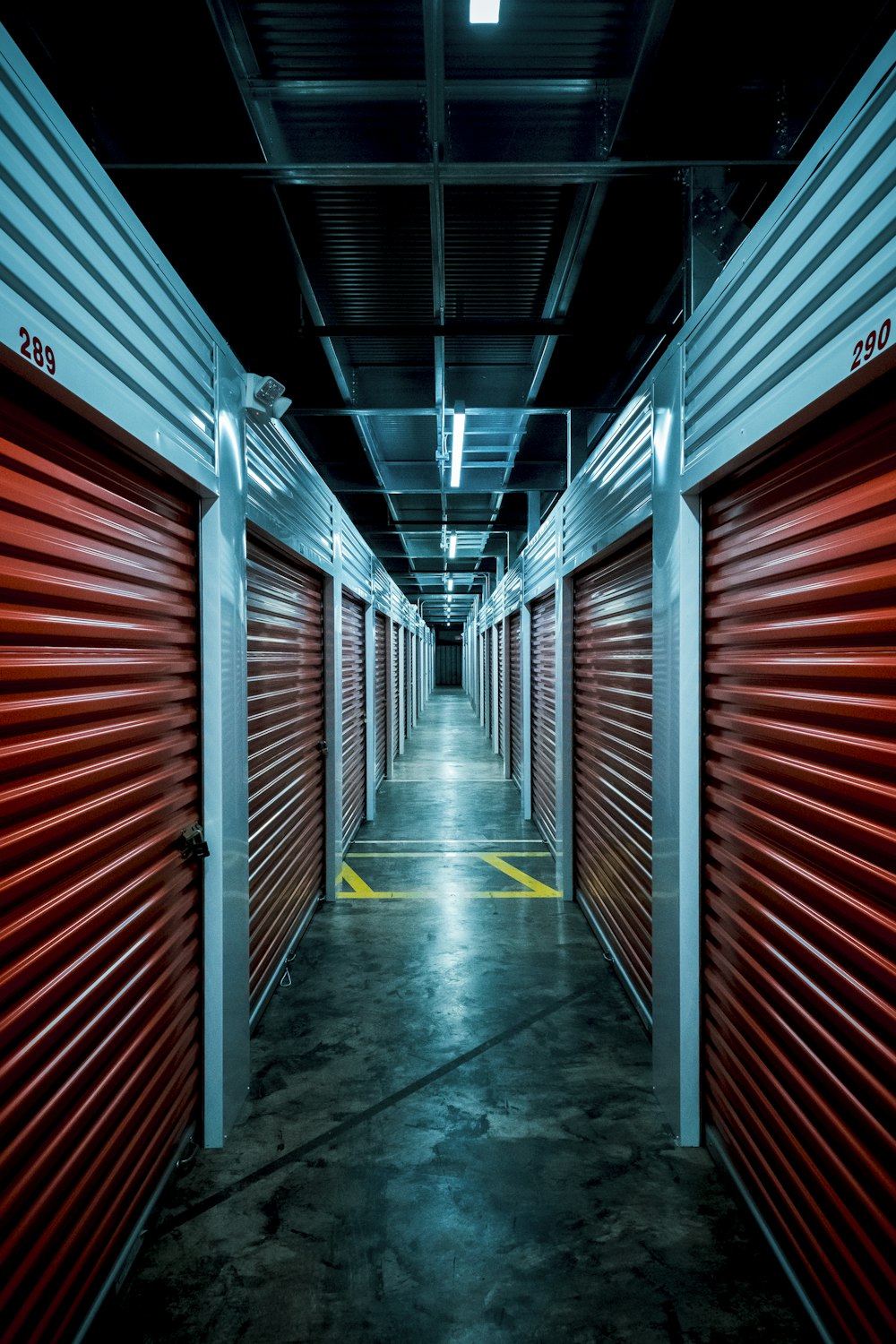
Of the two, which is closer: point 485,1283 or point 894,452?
point 894,452

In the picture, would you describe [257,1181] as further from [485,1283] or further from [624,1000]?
[624,1000]

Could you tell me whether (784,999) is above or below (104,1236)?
above

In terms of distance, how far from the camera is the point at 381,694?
1108 centimetres

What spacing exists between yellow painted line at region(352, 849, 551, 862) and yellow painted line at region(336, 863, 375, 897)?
1.27 feet

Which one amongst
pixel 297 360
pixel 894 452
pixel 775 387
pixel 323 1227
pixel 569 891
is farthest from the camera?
pixel 569 891

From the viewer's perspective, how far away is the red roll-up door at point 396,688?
42.3ft

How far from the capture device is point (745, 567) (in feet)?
8.07

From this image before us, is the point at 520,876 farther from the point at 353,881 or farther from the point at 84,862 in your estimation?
the point at 84,862

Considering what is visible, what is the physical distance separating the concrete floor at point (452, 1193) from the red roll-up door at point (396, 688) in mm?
8468

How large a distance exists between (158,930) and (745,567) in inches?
103

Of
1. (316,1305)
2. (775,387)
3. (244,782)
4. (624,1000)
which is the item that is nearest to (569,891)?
(624,1000)

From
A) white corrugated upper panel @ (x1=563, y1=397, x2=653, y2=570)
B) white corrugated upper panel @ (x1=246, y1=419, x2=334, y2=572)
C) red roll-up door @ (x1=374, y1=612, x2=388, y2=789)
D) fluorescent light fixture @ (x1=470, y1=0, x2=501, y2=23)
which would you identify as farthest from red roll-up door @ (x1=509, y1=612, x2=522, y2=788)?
fluorescent light fixture @ (x1=470, y1=0, x2=501, y2=23)

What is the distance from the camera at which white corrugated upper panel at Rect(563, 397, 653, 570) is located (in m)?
3.43

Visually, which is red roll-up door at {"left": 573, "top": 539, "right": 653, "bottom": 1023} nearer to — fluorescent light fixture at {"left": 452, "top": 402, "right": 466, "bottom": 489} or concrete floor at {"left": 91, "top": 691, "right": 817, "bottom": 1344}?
concrete floor at {"left": 91, "top": 691, "right": 817, "bottom": 1344}
